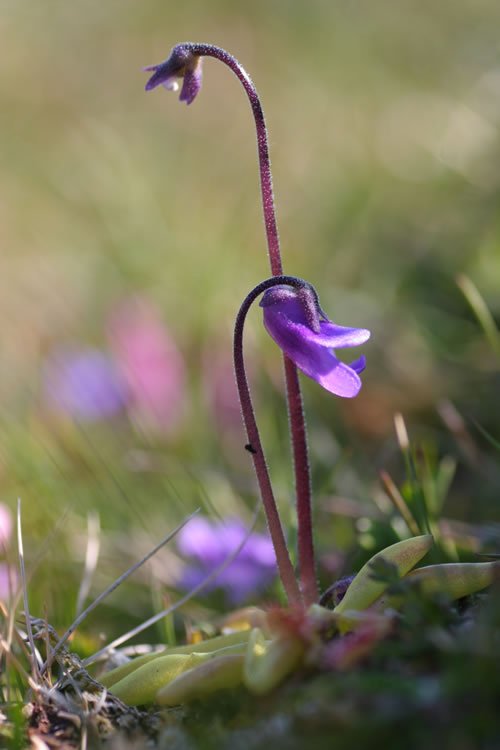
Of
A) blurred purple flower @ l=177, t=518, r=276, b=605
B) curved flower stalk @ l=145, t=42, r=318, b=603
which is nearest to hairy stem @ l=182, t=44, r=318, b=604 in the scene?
curved flower stalk @ l=145, t=42, r=318, b=603

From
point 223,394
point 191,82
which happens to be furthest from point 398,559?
point 223,394

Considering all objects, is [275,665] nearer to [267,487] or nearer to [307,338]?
[267,487]

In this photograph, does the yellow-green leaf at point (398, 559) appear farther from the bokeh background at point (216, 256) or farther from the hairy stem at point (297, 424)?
the bokeh background at point (216, 256)

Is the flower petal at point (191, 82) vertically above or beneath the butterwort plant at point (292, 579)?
above

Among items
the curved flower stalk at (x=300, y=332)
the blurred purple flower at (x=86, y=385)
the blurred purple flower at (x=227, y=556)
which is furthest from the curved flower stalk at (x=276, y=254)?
the blurred purple flower at (x=86, y=385)

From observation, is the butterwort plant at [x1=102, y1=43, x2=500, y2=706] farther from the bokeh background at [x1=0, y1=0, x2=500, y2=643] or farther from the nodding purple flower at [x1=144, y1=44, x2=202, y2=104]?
the bokeh background at [x1=0, y1=0, x2=500, y2=643]
